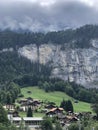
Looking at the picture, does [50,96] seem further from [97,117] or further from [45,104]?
[97,117]

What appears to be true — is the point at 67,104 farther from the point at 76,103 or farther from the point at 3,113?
the point at 3,113

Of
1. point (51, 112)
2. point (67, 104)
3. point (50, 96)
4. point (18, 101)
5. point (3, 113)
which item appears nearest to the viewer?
point (3, 113)

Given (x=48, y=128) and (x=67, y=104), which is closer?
(x=48, y=128)

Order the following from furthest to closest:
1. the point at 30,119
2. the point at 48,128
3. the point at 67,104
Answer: the point at 67,104
the point at 30,119
the point at 48,128

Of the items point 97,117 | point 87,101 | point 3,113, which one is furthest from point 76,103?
point 3,113

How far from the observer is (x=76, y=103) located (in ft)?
533

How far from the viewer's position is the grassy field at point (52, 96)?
153625 millimetres

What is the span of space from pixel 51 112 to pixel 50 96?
45.0 m

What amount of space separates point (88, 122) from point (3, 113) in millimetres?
17875

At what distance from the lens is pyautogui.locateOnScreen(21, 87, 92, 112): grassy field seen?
15362 cm

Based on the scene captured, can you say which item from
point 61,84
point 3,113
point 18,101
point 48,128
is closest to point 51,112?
point 18,101

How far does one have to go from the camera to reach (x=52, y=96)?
173875 millimetres

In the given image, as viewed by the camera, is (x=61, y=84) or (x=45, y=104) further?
(x=61, y=84)

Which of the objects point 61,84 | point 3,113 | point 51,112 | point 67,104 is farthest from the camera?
point 61,84
